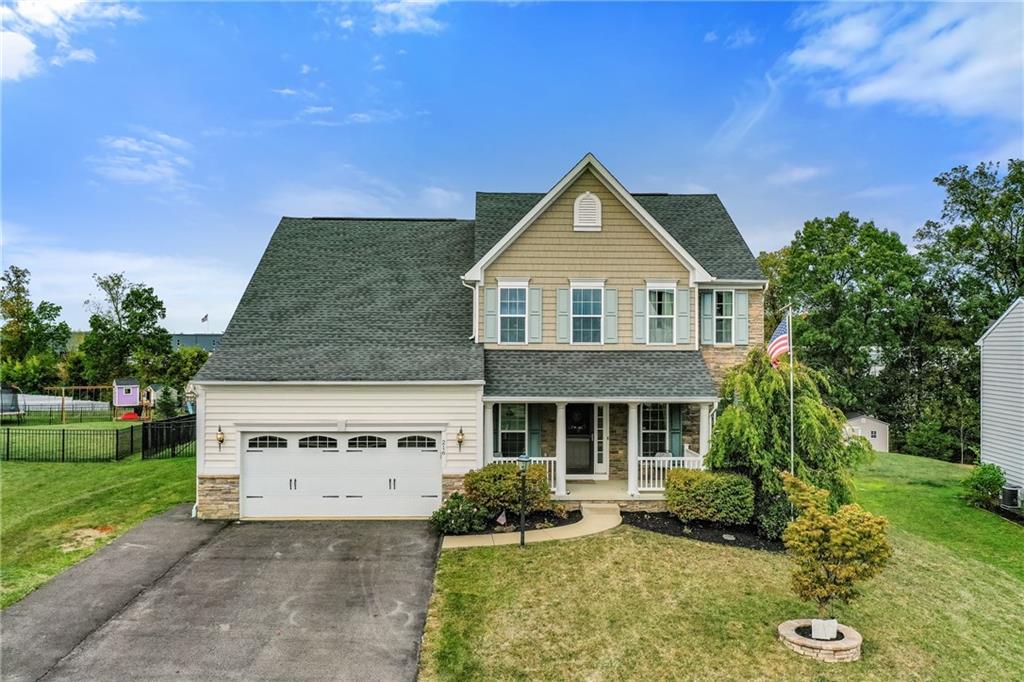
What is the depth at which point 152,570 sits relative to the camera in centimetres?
1095

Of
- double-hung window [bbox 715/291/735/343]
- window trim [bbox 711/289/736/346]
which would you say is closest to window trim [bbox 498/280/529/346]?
window trim [bbox 711/289/736/346]

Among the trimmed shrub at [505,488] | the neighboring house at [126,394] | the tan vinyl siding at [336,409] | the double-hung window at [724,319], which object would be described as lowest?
the trimmed shrub at [505,488]

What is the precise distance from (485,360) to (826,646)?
31.6 ft

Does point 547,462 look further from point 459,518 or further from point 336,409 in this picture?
point 336,409

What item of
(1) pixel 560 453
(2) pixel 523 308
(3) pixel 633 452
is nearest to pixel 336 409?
(2) pixel 523 308

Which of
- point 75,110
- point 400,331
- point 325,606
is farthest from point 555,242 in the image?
point 75,110

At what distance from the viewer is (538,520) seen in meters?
13.4

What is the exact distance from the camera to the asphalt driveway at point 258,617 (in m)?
7.72

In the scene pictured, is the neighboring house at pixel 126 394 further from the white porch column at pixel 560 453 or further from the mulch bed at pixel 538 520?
the white porch column at pixel 560 453

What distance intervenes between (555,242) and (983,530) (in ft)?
46.0

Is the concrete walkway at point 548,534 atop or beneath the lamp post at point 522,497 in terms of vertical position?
beneath

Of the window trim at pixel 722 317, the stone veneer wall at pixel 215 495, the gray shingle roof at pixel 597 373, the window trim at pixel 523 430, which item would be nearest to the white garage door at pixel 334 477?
the stone veneer wall at pixel 215 495

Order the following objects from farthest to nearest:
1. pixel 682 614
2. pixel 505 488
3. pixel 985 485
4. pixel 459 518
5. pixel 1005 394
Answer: pixel 1005 394 < pixel 985 485 < pixel 505 488 < pixel 459 518 < pixel 682 614

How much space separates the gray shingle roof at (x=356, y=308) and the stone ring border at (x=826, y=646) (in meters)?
8.31
